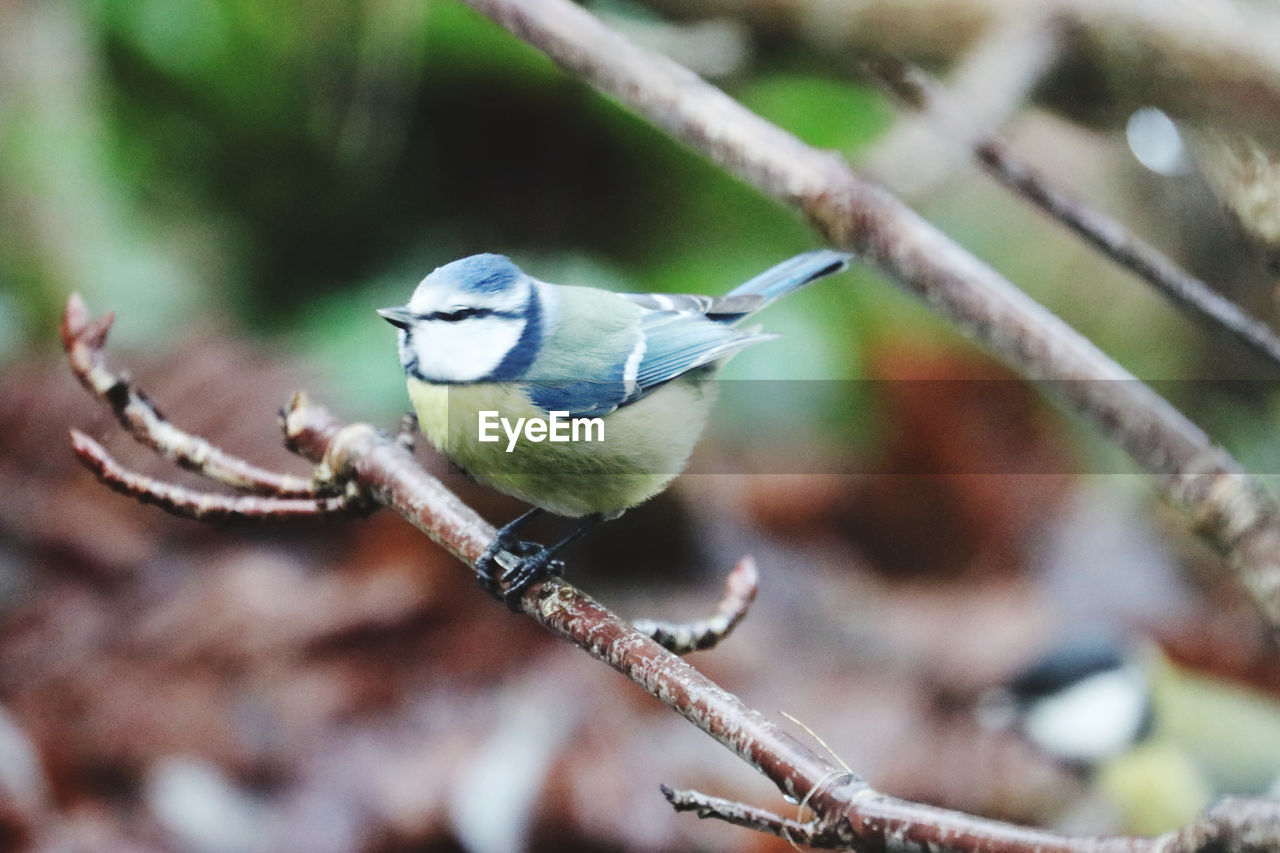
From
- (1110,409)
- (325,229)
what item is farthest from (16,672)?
(1110,409)

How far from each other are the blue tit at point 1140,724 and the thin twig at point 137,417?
930 millimetres

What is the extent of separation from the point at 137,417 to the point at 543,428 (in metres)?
0.21

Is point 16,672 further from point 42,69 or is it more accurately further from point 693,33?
point 693,33

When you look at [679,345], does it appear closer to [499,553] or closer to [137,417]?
[499,553]

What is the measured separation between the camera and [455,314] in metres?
0.52

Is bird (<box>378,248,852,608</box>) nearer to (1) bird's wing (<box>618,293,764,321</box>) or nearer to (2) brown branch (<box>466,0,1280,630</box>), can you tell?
(1) bird's wing (<box>618,293,764,321</box>)

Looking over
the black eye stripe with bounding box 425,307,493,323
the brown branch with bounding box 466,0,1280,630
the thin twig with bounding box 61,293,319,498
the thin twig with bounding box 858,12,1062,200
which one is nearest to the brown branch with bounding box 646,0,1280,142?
the thin twig with bounding box 858,12,1062,200

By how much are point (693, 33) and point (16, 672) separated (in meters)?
0.79

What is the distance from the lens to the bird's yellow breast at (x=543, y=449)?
1.75ft

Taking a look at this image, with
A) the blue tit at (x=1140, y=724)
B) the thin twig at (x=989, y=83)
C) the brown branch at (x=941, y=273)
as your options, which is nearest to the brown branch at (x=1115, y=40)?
the thin twig at (x=989, y=83)

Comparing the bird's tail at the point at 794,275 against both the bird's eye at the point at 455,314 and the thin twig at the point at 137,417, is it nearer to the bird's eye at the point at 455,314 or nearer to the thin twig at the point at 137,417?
the bird's eye at the point at 455,314

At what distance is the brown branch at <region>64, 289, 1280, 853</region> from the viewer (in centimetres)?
26

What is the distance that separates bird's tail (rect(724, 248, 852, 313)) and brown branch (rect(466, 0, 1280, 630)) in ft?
0.53

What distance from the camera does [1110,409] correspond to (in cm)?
29
